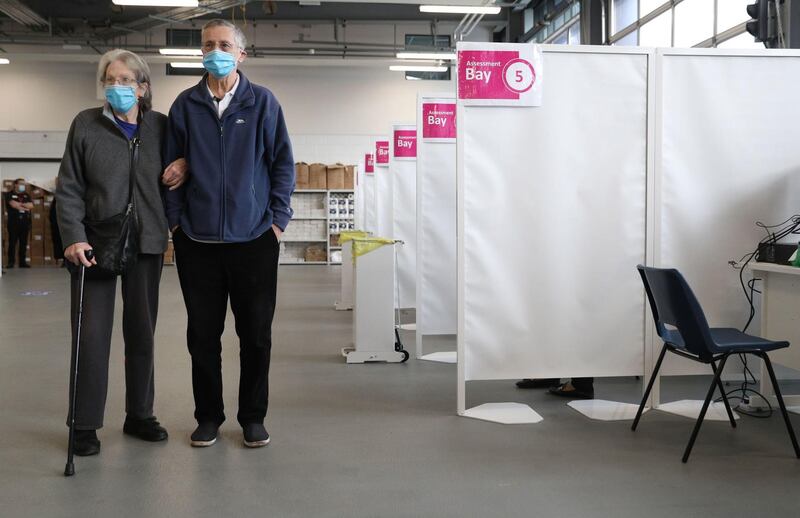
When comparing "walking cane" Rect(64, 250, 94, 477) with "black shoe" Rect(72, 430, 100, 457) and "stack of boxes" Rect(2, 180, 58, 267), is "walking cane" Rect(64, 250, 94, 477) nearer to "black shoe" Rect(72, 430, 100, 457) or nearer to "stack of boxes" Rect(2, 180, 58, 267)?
"black shoe" Rect(72, 430, 100, 457)

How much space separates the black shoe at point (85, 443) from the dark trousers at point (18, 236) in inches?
539

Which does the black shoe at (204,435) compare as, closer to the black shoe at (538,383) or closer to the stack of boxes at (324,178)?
the black shoe at (538,383)

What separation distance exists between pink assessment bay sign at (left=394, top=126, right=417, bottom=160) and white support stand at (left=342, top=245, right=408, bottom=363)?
5.12 ft

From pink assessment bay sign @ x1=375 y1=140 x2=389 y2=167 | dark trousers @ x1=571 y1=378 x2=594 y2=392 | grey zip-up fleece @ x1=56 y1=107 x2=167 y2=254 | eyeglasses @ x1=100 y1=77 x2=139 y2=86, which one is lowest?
dark trousers @ x1=571 y1=378 x2=594 y2=392

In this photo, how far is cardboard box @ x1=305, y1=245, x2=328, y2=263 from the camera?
1678 cm

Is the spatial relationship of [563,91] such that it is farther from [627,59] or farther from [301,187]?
[301,187]

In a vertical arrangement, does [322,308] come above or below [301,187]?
below

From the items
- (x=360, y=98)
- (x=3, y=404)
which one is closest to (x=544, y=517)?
(x=3, y=404)

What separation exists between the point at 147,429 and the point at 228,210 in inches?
39.9

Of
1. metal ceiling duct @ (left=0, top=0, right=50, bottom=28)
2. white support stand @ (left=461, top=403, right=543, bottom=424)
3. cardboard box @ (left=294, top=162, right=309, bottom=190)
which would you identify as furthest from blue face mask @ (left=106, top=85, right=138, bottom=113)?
cardboard box @ (left=294, top=162, right=309, bottom=190)

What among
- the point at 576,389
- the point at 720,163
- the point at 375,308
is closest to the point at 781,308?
the point at 720,163

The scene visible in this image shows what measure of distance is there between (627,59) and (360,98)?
549 inches

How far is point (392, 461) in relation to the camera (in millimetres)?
2961

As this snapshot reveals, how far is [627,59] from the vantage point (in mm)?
3760
